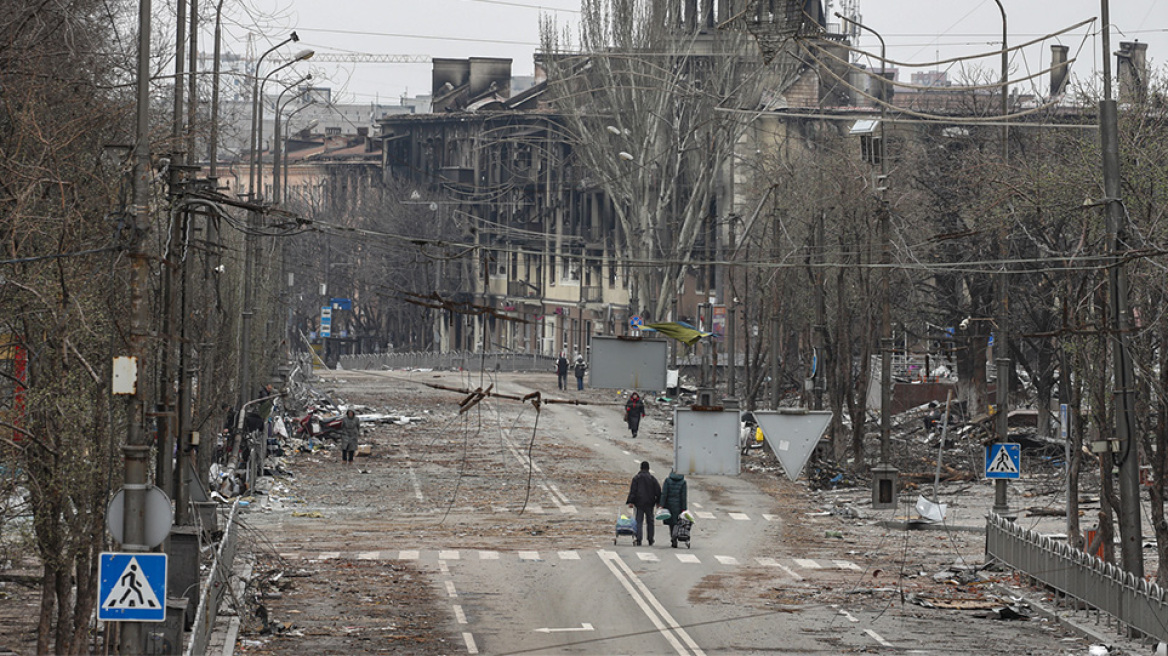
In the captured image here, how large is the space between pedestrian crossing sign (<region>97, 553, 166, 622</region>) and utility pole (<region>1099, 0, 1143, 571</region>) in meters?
12.0

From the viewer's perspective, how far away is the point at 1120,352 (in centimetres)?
2098

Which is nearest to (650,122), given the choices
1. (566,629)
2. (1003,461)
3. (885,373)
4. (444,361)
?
(444,361)

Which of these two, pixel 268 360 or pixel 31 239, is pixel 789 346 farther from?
pixel 31 239

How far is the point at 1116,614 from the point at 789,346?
1769 inches

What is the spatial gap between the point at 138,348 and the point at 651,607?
9.56 meters

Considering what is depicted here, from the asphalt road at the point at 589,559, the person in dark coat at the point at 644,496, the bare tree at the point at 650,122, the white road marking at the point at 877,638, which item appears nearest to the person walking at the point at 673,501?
the person in dark coat at the point at 644,496

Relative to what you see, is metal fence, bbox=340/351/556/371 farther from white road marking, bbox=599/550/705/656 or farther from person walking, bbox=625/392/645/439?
white road marking, bbox=599/550/705/656

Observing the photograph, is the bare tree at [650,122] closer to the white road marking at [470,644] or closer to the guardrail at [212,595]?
the guardrail at [212,595]

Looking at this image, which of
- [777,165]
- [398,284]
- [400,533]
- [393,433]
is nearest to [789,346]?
[777,165]

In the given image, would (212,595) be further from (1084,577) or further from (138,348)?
(1084,577)

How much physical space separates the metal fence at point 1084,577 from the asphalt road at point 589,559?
78 centimetres

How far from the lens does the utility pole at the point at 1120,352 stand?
20.7 metres

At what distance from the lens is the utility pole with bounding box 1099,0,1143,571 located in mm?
20656

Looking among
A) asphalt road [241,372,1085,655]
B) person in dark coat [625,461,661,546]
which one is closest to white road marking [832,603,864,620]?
asphalt road [241,372,1085,655]
